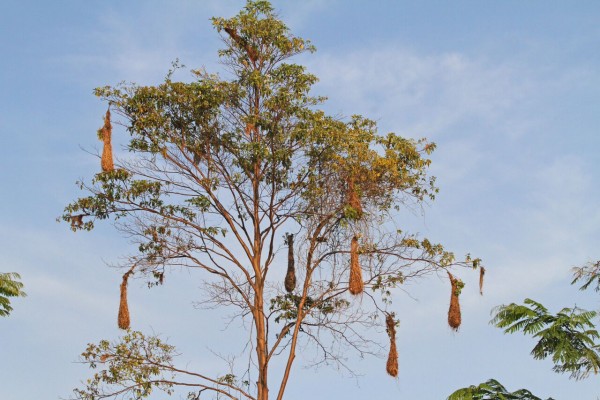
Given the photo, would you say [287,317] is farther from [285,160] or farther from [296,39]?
[296,39]

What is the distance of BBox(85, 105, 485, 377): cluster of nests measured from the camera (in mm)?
18141

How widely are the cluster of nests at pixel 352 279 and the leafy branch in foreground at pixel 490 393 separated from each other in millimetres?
3750

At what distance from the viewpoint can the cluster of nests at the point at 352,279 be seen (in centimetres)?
1814

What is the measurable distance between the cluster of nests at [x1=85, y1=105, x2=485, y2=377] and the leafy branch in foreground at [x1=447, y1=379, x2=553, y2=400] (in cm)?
375

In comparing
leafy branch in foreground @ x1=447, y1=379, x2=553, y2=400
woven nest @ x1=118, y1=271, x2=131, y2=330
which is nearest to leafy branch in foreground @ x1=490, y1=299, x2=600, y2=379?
leafy branch in foreground @ x1=447, y1=379, x2=553, y2=400

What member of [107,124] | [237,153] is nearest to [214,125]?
[237,153]

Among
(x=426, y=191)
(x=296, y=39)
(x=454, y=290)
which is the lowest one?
(x=454, y=290)

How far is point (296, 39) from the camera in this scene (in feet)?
70.0

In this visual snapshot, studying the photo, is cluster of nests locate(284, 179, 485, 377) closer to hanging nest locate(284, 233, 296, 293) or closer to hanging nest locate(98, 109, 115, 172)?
hanging nest locate(284, 233, 296, 293)

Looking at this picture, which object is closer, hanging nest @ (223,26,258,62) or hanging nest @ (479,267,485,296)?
hanging nest @ (479,267,485,296)

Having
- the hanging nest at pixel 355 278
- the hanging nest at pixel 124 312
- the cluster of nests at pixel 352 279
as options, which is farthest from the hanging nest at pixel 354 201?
the hanging nest at pixel 124 312

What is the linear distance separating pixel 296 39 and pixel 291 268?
5.84 metres

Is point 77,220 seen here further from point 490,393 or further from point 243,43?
point 490,393

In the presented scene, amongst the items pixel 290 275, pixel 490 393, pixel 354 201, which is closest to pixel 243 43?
pixel 354 201
